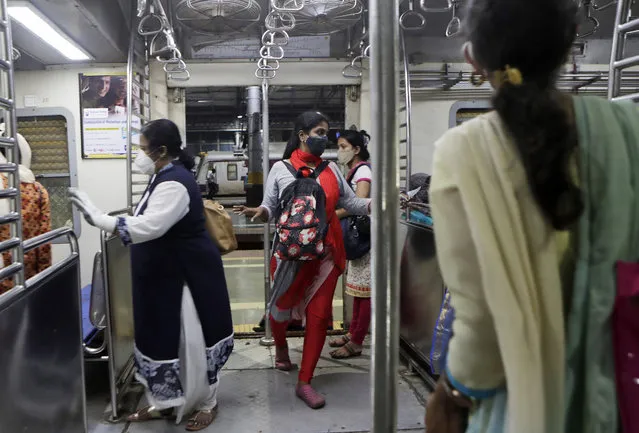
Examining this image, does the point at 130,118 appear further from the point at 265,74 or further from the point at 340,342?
the point at 340,342

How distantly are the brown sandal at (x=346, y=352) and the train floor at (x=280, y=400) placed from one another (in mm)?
46

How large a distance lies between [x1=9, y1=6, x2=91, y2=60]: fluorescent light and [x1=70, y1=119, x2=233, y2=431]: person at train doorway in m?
1.40

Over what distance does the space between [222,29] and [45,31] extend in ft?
4.21

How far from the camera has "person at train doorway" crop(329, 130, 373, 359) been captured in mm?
3150

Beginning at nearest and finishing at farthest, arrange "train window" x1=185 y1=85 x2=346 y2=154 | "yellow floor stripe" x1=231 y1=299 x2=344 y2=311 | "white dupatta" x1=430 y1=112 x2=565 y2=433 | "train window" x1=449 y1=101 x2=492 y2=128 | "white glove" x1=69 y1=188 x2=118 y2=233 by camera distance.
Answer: "white dupatta" x1=430 y1=112 x2=565 y2=433, "white glove" x1=69 y1=188 x2=118 y2=233, "train window" x1=449 y1=101 x2=492 y2=128, "yellow floor stripe" x1=231 y1=299 x2=344 y2=311, "train window" x1=185 y1=85 x2=346 y2=154

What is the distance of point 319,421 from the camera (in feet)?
8.20

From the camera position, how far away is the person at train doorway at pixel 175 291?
7.50ft

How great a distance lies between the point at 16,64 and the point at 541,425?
16.0 feet

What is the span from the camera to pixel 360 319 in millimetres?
3273

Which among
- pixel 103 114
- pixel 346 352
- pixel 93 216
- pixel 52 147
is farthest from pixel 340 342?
pixel 52 147

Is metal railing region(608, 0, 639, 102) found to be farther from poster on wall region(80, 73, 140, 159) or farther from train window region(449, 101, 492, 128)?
poster on wall region(80, 73, 140, 159)

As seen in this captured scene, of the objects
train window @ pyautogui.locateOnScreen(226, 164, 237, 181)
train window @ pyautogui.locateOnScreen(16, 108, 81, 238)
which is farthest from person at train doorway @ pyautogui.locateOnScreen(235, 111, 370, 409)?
train window @ pyautogui.locateOnScreen(226, 164, 237, 181)

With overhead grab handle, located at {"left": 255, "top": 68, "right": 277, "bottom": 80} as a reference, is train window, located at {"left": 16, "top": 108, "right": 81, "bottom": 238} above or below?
below

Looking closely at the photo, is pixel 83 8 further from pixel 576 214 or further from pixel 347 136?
pixel 576 214
